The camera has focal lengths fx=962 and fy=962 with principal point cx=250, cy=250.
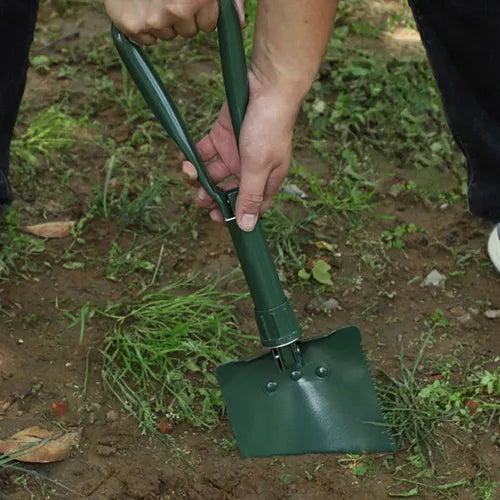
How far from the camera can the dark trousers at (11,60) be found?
6.93 ft

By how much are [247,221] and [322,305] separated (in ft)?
1.71

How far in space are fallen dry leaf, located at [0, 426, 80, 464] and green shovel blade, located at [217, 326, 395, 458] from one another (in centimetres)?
36

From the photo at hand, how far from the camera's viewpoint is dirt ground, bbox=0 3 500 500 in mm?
2031

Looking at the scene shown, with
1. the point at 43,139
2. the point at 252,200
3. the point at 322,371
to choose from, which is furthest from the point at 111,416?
the point at 43,139

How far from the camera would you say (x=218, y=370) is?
2.06m

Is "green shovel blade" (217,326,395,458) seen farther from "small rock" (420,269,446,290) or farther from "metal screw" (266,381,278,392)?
"small rock" (420,269,446,290)

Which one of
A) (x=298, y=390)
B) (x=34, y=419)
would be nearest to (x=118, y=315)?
(x=34, y=419)

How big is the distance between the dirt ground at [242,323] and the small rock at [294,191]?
0.20 m

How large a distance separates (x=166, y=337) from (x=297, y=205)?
0.67m

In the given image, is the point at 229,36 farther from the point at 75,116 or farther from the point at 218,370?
the point at 75,116

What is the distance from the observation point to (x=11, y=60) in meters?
2.19

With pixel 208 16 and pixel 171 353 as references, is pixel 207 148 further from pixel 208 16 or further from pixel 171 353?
pixel 171 353

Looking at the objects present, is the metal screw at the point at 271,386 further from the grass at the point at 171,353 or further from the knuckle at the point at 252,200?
the knuckle at the point at 252,200

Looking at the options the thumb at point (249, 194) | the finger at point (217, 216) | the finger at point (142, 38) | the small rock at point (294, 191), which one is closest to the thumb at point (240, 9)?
the finger at point (142, 38)
